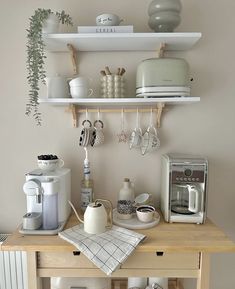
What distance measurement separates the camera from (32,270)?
102cm

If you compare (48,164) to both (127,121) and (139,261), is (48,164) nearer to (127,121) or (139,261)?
(127,121)

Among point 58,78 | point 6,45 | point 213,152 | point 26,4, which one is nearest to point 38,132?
point 58,78

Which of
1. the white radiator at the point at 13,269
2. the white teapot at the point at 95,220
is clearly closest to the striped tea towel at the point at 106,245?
the white teapot at the point at 95,220

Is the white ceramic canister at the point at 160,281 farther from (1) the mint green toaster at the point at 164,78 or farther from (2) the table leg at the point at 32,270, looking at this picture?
(1) the mint green toaster at the point at 164,78

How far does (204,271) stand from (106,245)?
0.44 meters

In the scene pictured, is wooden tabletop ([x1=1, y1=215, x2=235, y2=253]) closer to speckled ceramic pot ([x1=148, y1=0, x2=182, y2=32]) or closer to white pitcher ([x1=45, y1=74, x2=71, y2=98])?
white pitcher ([x1=45, y1=74, x2=71, y2=98])

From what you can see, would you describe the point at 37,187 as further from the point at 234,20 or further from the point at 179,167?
the point at 234,20

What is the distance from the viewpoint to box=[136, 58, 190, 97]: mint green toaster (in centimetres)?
115

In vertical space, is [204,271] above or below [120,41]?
below

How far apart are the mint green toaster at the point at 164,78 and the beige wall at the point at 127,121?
222 millimetres

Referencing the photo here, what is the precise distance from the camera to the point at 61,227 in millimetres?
1113

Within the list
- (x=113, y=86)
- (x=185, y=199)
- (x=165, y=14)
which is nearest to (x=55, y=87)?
(x=113, y=86)

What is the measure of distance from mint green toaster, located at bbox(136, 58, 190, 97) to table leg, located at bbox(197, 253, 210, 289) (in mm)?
749

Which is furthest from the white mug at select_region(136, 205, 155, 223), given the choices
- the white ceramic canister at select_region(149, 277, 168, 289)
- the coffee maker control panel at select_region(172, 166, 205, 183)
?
the white ceramic canister at select_region(149, 277, 168, 289)
